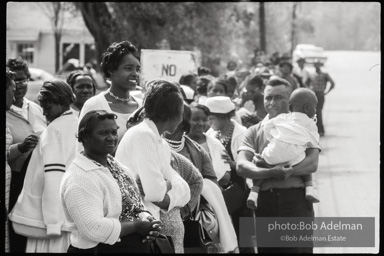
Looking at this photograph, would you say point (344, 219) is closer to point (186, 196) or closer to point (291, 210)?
point (291, 210)

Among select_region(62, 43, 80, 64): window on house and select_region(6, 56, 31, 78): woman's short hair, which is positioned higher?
select_region(62, 43, 80, 64): window on house

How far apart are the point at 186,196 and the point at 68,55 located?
3307cm

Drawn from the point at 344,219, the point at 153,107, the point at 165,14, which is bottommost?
the point at 344,219

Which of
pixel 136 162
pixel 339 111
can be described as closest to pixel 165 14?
pixel 339 111

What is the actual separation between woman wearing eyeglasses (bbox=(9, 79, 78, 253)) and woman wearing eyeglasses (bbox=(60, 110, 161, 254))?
4.60 feet

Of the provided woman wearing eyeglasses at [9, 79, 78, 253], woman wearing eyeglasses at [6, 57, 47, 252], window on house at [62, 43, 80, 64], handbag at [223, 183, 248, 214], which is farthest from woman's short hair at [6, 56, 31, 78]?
window on house at [62, 43, 80, 64]

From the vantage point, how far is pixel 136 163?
496 cm

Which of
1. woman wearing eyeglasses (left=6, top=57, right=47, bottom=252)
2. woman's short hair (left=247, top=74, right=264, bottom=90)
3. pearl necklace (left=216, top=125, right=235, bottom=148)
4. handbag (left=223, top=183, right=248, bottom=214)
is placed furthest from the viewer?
woman's short hair (left=247, top=74, right=264, bottom=90)

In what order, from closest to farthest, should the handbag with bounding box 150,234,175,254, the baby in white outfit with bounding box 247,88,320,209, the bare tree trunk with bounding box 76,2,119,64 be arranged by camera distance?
the handbag with bounding box 150,234,175,254 < the baby in white outfit with bounding box 247,88,320,209 < the bare tree trunk with bounding box 76,2,119,64

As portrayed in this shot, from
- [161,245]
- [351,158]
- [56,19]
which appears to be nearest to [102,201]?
[161,245]

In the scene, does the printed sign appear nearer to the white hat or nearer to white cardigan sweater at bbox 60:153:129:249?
the white hat

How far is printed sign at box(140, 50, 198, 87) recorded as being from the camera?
1118 cm

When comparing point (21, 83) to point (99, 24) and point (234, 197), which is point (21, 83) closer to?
point (234, 197)

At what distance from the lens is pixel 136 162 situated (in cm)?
496
